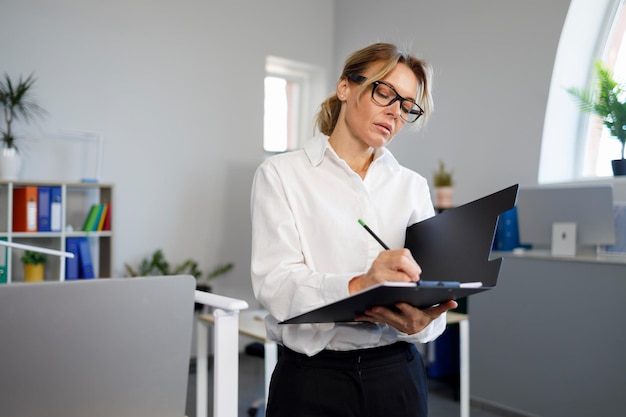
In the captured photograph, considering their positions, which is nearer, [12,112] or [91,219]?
[12,112]

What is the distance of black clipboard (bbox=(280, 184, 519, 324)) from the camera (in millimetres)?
1003

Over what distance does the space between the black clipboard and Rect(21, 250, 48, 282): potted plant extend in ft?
10.6

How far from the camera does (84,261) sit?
3908mm

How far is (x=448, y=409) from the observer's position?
378 centimetres

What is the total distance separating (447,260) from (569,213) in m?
2.65

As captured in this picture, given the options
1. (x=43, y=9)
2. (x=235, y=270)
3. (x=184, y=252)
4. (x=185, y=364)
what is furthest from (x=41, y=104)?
(x=185, y=364)

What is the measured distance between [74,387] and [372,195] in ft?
2.55

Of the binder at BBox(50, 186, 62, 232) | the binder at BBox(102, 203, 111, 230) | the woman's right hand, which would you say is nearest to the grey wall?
the woman's right hand

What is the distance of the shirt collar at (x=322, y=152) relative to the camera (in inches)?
54.0

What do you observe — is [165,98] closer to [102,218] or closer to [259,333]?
[102,218]

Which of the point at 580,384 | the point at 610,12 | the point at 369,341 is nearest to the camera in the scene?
the point at 369,341

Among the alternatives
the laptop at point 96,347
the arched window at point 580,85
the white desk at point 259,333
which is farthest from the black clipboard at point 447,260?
the arched window at point 580,85

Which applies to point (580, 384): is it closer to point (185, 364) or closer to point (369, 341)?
point (369, 341)

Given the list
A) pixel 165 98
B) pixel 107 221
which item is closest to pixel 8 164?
pixel 107 221
